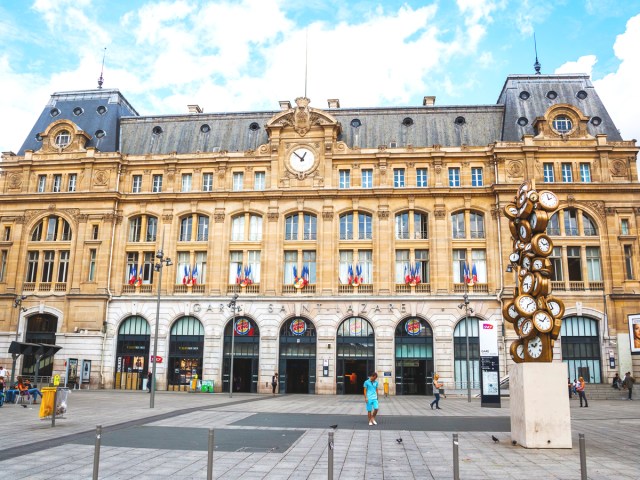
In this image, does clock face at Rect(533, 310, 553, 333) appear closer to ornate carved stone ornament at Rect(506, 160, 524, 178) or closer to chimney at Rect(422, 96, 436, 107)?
ornate carved stone ornament at Rect(506, 160, 524, 178)

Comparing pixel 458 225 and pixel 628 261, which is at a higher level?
pixel 458 225

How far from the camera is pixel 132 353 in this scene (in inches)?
1946

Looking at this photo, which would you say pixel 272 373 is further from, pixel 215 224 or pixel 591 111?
pixel 591 111

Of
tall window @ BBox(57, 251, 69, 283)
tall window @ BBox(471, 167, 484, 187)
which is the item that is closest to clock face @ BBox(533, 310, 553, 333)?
tall window @ BBox(471, 167, 484, 187)

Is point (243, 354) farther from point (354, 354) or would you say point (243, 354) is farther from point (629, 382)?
point (629, 382)

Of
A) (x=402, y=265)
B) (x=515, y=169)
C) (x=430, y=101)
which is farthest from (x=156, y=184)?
(x=515, y=169)

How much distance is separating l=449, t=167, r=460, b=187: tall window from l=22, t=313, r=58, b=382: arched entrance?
37016 mm

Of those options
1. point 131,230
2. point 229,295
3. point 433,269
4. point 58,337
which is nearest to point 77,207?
point 131,230

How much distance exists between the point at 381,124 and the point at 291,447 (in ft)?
135

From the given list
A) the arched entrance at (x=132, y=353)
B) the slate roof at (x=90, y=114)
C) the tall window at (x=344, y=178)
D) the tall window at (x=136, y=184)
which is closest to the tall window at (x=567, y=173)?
the tall window at (x=344, y=178)

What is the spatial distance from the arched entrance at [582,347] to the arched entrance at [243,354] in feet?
82.3

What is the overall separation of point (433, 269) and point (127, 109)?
121ft

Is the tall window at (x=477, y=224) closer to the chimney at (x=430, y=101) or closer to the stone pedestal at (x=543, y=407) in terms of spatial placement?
the chimney at (x=430, y=101)

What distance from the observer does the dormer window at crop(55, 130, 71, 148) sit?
54.7 meters
